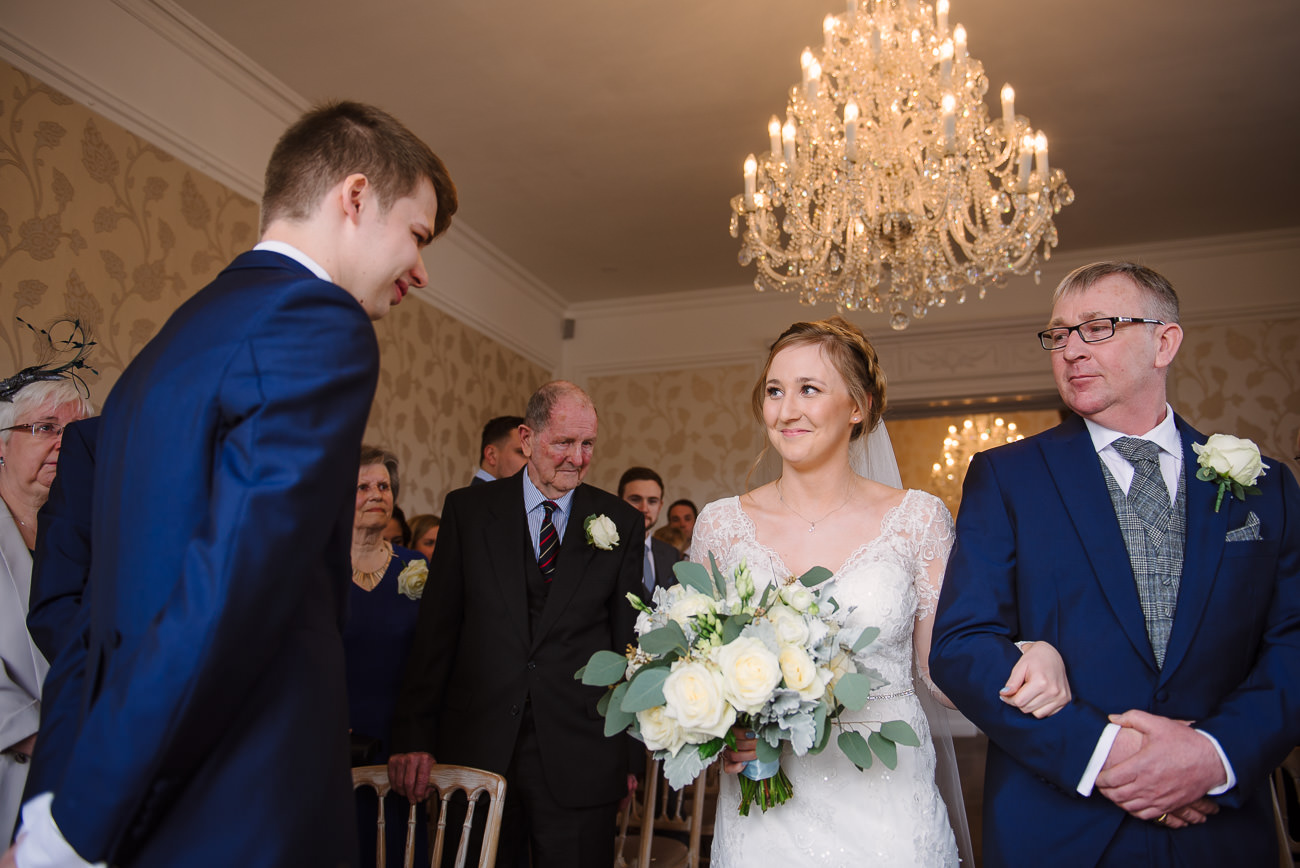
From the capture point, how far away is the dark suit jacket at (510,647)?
2811 mm

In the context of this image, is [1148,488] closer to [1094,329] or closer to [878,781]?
[1094,329]

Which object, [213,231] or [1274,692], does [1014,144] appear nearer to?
[1274,692]

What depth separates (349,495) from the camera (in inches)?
50.7

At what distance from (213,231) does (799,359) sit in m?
3.70

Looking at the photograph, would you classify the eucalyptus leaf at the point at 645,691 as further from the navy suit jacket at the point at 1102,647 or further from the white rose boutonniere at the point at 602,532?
the white rose boutonniere at the point at 602,532

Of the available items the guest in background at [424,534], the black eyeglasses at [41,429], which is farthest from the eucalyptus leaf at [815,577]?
the guest in background at [424,534]

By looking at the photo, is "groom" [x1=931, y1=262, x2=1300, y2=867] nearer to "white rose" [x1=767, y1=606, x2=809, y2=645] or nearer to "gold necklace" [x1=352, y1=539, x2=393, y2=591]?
"white rose" [x1=767, y1=606, x2=809, y2=645]

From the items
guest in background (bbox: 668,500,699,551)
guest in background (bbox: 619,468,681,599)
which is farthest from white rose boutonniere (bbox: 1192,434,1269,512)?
guest in background (bbox: 668,500,699,551)

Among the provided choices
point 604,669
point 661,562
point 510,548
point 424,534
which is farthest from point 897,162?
point 604,669

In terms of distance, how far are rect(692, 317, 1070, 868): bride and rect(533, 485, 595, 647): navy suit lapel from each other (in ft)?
2.12

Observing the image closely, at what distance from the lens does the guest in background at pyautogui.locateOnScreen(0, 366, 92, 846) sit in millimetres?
2164

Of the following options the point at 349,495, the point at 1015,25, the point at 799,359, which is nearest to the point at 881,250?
the point at 1015,25

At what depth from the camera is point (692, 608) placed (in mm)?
1716

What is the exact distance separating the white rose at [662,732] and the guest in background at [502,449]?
3.24 metres
